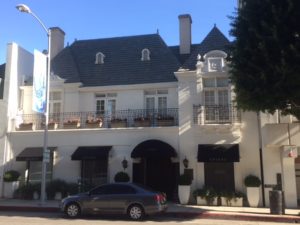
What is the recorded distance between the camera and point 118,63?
27016mm

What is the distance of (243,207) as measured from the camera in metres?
21.0

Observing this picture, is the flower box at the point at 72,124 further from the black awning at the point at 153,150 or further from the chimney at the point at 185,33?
the chimney at the point at 185,33

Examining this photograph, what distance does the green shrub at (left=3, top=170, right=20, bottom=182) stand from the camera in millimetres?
24266

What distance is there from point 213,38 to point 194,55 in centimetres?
165

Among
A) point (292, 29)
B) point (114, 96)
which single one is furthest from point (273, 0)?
point (114, 96)

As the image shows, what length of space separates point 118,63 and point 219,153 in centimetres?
943

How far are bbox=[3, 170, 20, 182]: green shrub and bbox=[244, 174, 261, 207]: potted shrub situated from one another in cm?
1340

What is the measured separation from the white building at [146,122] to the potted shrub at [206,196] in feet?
2.54

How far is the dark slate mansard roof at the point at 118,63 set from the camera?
25797mm

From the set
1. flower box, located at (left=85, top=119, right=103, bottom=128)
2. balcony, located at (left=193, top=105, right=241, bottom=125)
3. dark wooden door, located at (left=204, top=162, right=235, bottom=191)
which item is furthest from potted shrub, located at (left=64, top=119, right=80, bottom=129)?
dark wooden door, located at (left=204, top=162, right=235, bottom=191)

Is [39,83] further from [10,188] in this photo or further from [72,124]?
[10,188]

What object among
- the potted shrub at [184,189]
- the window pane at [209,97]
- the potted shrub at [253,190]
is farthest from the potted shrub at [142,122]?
the potted shrub at [253,190]

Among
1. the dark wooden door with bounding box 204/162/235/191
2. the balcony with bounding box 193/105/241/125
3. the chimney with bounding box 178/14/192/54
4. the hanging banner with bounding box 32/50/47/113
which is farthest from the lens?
the chimney with bounding box 178/14/192/54

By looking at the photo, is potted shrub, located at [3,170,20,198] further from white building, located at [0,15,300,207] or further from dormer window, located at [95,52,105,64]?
dormer window, located at [95,52,105,64]
